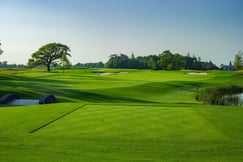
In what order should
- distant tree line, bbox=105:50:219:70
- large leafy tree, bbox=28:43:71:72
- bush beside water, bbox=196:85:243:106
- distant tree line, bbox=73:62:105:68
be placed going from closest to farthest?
bush beside water, bbox=196:85:243:106 → large leafy tree, bbox=28:43:71:72 → distant tree line, bbox=105:50:219:70 → distant tree line, bbox=73:62:105:68

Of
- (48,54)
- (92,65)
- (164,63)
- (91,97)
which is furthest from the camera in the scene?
(92,65)

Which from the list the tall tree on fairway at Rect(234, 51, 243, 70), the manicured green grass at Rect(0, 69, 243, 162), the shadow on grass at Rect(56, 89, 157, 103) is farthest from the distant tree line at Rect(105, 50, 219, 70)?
the manicured green grass at Rect(0, 69, 243, 162)

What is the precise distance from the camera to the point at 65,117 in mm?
12539

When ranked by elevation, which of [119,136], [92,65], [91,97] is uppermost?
[92,65]

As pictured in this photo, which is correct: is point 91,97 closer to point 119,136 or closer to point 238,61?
point 119,136

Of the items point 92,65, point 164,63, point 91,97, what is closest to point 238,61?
point 164,63

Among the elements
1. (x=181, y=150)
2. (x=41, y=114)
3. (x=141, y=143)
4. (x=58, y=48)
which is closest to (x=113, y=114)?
(x=41, y=114)

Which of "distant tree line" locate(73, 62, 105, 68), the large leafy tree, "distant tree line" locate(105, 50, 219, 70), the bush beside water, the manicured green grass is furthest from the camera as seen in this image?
"distant tree line" locate(73, 62, 105, 68)

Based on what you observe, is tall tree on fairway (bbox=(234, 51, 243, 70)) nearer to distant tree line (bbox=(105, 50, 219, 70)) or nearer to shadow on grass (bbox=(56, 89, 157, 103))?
distant tree line (bbox=(105, 50, 219, 70))

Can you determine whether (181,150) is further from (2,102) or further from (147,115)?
(2,102)

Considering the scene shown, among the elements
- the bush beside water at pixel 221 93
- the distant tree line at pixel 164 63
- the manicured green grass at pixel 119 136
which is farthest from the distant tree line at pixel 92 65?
the manicured green grass at pixel 119 136

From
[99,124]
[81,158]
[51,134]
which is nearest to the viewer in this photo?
[81,158]

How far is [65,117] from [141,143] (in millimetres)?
5213

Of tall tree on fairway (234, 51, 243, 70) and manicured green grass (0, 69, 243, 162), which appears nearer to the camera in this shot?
manicured green grass (0, 69, 243, 162)
